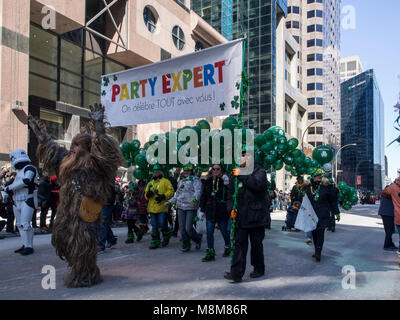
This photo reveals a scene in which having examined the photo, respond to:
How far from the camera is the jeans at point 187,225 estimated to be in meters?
7.32

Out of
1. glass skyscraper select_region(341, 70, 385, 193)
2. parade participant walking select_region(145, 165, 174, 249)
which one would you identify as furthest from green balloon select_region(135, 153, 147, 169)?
glass skyscraper select_region(341, 70, 385, 193)

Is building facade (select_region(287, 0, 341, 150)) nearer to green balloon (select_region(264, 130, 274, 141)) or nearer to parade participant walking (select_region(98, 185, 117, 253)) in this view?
green balloon (select_region(264, 130, 274, 141))

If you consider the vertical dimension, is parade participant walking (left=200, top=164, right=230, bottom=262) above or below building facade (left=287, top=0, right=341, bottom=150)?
below

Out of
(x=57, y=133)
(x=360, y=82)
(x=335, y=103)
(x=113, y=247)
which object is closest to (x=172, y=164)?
(x=113, y=247)

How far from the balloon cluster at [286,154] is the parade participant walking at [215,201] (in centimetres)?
341

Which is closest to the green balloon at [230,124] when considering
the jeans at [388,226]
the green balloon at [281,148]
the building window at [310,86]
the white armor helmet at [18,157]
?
the green balloon at [281,148]

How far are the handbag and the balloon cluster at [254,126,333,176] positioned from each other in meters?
3.13

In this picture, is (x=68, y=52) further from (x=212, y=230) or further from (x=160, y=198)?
(x=212, y=230)

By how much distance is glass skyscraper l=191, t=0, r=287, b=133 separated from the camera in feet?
151

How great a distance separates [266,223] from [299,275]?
117 centimetres

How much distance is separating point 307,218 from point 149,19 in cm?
2106

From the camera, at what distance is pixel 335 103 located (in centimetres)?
7806
